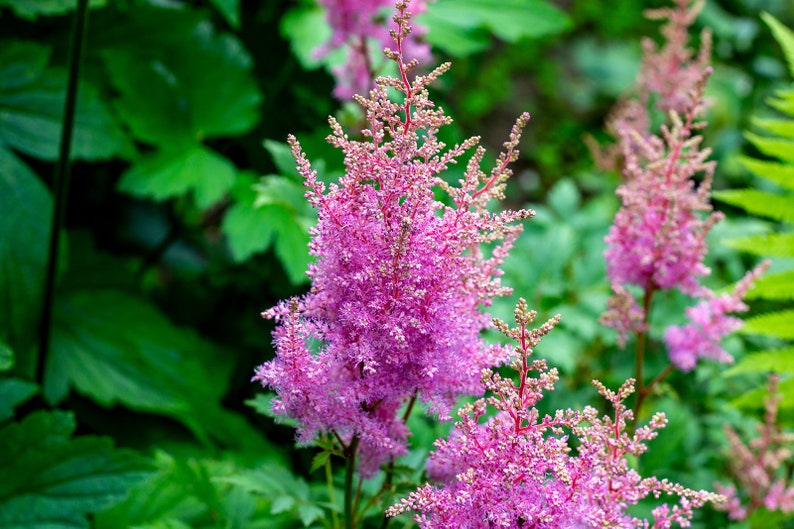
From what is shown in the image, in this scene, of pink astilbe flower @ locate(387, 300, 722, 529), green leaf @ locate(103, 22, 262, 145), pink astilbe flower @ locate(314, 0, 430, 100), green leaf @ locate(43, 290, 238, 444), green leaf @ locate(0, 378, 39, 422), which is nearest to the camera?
pink astilbe flower @ locate(387, 300, 722, 529)

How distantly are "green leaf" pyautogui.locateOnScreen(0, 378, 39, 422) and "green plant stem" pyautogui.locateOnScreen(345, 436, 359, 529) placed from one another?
808 millimetres

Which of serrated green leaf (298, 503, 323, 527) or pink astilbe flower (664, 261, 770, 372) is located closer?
serrated green leaf (298, 503, 323, 527)

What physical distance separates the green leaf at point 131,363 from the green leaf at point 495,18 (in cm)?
141

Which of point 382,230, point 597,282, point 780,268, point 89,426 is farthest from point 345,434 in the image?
point 780,268

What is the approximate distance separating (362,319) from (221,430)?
1.62 meters

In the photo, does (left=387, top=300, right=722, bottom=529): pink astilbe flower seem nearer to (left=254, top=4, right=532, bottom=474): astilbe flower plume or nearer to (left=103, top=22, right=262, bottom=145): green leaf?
(left=254, top=4, right=532, bottom=474): astilbe flower plume

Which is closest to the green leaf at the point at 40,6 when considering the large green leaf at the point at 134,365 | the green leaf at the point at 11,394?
the large green leaf at the point at 134,365

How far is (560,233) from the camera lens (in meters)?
2.60

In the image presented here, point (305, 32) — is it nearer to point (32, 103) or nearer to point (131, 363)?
point (32, 103)

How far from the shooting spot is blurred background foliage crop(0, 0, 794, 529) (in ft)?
5.74

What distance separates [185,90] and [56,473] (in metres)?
1.45

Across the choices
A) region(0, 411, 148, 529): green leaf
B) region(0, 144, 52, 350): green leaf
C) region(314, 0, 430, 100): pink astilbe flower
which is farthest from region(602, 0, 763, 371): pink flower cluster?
region(0, 144, 52, 350): green leaf

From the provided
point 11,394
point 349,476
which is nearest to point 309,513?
point 349,476

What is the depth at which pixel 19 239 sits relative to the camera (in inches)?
87.4
